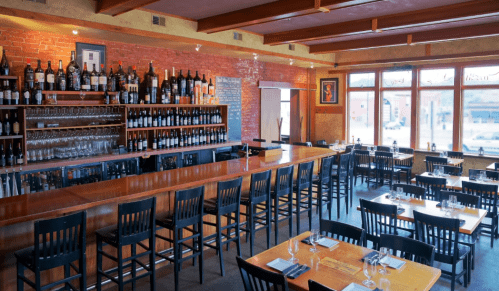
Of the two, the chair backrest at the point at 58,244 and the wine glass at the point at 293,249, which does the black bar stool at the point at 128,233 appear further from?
the wine glass at the point at 293,249

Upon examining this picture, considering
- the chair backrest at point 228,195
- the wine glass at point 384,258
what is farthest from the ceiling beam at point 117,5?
the wine glass at point 384,258

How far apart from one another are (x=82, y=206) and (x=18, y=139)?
275 centimetres

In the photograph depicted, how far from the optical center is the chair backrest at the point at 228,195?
4.32 metres

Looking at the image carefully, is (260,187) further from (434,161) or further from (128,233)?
(434,161)

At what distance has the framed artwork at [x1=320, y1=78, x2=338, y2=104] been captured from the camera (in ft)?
38.0

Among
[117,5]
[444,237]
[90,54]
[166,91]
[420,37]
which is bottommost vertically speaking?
[444,237]

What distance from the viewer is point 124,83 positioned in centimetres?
645

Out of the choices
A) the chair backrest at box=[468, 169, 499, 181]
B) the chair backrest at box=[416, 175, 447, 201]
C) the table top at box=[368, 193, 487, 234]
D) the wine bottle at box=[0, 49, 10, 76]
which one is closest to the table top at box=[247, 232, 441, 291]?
the table top at box=[368, 193, 487, 234]

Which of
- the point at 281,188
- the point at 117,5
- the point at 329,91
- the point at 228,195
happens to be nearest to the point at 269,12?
the point at 117,5

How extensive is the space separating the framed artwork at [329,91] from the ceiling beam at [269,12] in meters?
5.75

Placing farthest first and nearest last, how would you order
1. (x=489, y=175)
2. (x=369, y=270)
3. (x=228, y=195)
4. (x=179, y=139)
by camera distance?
(x=179, y=139) < (x=489, y=175) < (x=228, y=195) < (x=369, y=270)

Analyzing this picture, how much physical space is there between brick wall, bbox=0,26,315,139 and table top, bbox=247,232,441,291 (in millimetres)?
4777

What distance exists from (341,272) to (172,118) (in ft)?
17.0

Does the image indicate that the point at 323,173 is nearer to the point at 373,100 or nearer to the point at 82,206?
the point at 82,206
